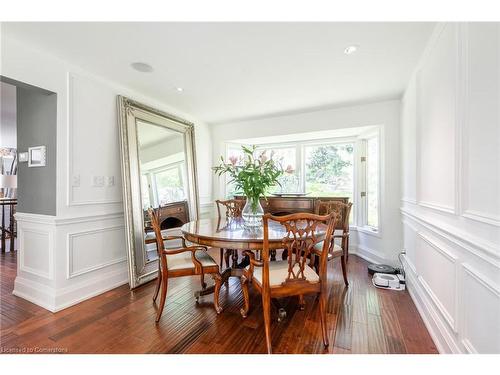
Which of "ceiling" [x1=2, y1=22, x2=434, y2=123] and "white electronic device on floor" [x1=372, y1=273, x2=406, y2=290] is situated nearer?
"ceiling" [x1=2, y1=22, x2=434, y2=123]

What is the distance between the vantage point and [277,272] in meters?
1.78

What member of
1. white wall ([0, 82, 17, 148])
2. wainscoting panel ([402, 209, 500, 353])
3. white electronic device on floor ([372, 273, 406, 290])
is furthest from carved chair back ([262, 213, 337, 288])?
white wall ([0, 82, 17, 148])

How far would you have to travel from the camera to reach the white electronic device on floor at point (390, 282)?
8.27ft

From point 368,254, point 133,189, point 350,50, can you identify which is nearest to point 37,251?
point 133,189

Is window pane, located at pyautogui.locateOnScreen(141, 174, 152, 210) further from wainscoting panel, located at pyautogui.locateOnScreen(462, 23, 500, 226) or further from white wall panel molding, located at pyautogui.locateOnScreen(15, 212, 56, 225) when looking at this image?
wainscoting panel, located at pyautogui.locateOnScreen(462, 23, 500, 226)

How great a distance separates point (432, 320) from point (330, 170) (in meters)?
2.83

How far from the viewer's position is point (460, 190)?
53.4 inches

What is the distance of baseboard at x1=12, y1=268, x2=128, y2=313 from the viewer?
84.7 inches

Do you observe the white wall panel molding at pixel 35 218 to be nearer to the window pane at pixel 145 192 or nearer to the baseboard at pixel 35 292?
the baseboard at pixel 35 292

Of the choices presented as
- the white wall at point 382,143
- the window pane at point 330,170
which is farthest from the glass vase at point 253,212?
the window pane at point 330,170

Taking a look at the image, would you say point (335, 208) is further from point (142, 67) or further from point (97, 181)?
point (97, 181)

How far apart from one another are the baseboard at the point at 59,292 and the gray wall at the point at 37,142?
0.73 meters

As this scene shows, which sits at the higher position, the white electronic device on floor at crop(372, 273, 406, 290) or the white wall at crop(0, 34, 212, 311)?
the white wall at crop(0, 34, 212, 311)

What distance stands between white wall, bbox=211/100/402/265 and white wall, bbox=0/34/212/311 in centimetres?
261
